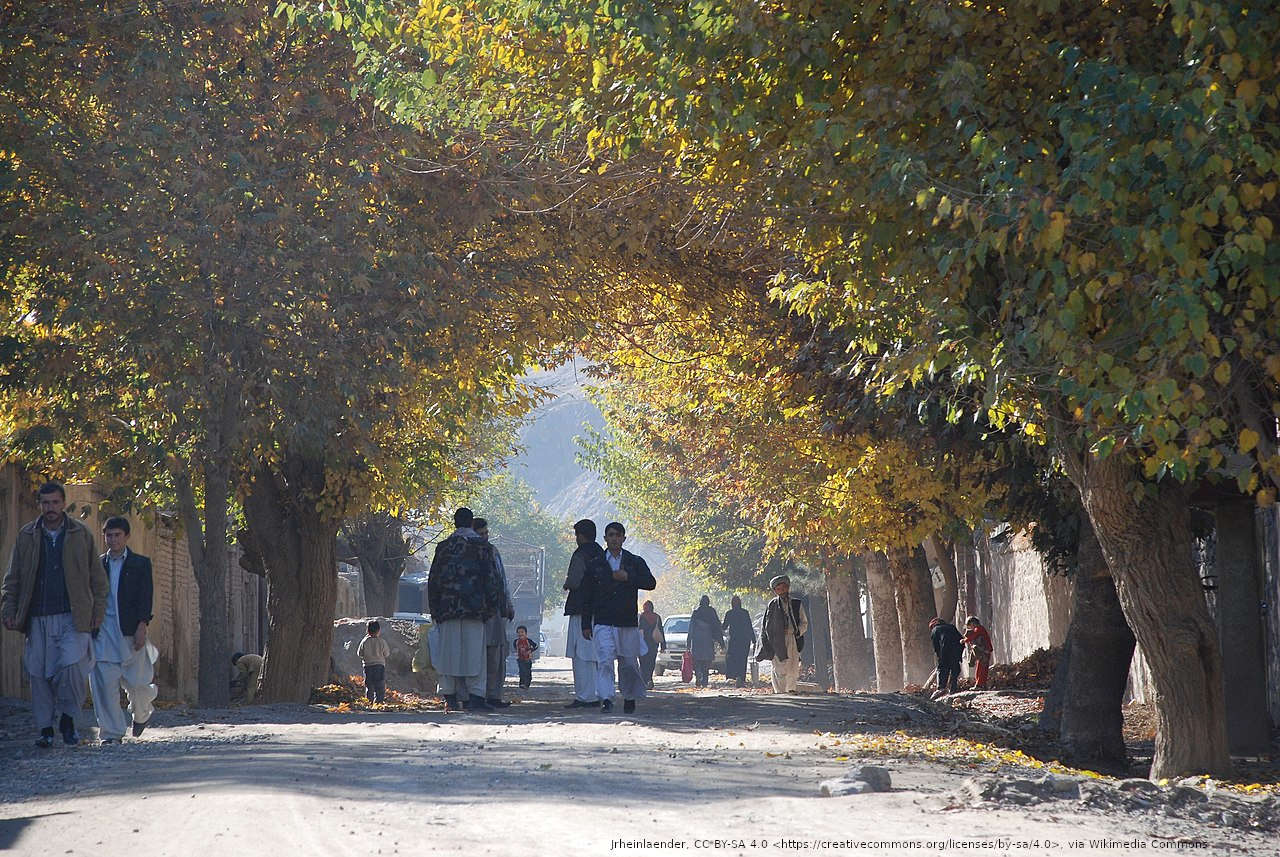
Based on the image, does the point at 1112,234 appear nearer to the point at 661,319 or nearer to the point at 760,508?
the point at 661,319

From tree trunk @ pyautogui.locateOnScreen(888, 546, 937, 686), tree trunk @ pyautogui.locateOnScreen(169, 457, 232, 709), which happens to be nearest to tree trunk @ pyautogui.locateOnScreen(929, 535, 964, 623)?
tree trunk @ pyautogui.locateOnScreen(888, 546, 937, 686)

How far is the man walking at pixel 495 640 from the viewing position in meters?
15.1

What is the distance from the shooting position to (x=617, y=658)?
14938 mm

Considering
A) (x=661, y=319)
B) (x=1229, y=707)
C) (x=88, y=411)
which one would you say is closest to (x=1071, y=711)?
(x=1229, y=707)

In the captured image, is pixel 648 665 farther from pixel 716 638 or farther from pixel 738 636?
pixel 716 638

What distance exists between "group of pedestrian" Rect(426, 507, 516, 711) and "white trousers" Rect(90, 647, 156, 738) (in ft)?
11.8

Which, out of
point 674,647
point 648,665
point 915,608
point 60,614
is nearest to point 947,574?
point 915,608

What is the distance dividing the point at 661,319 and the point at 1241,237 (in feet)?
37.3

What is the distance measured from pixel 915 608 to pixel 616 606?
→ 11303 millimetres

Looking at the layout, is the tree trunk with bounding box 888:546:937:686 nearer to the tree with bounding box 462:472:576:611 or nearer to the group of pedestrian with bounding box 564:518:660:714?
the group of pedestrian with bounding box 564:518:660:714

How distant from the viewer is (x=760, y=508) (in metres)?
24.1

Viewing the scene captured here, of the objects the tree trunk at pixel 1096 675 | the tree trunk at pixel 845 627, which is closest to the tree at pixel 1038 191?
the tree trunk at pixel 1096 675

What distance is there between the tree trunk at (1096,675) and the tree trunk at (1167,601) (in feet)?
10.1

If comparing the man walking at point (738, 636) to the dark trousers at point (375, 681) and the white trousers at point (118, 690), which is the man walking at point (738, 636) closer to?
the dark trousers at point (375, 681)
